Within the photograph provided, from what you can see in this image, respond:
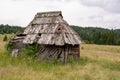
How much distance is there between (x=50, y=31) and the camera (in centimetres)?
2412

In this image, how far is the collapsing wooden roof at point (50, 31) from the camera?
23250 mm

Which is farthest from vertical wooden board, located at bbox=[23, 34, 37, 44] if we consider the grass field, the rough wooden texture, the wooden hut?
the grass field

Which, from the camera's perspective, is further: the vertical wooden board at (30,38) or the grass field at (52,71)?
the vertical wooden board at (30,38)

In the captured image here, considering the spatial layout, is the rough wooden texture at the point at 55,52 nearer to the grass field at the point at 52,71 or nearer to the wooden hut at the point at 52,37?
the wooden hut at the point at 52,37

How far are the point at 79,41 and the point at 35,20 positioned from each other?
4.68 meters

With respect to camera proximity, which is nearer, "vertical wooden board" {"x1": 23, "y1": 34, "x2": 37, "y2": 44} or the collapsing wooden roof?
the collapsing wooden roof

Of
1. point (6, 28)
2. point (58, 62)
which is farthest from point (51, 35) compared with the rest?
point (6, 28)

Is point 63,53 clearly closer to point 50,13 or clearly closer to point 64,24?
point 64,24

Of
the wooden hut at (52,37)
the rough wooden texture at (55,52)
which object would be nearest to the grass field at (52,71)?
the rough wooden texture at (55,52)

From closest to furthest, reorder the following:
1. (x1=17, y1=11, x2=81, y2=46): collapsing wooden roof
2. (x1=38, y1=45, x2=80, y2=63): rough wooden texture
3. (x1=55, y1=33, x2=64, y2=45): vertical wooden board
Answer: (x1=55, y1=33, x2=64, y2=45): vertical wooden board → (x1=17, y1=11, x2=81, y2=46): collapsing wooden roof → (x1=38, y1=45, x2=80, y2=63): rough wooden texture

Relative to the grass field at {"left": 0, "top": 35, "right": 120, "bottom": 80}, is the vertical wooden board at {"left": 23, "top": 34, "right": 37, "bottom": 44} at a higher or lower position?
higher

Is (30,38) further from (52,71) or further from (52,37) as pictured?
(52,71)

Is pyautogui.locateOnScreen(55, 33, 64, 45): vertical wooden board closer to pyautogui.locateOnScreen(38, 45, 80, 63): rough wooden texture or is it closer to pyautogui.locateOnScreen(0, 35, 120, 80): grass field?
pyautogui.locateOnScreen(38, 45, 80, 63): rough wooden texture

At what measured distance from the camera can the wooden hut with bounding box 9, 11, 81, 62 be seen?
23.4m
